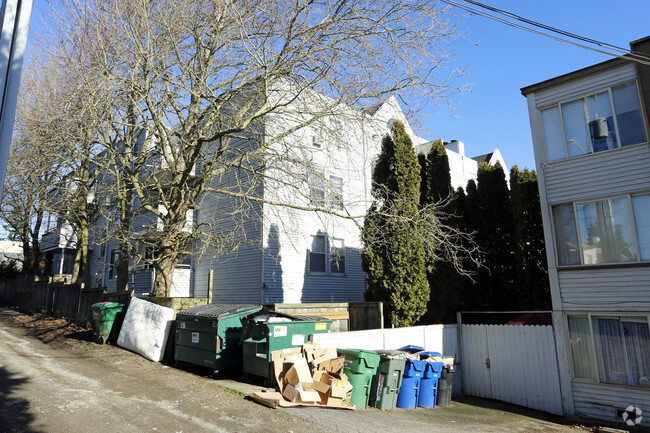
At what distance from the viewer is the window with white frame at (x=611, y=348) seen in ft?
34.0

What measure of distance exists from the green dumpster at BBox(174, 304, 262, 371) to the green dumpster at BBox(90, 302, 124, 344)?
2.91m

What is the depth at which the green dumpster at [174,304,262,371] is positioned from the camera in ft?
31.5

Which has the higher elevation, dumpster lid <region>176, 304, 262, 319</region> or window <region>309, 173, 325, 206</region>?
window <region>309, 173, 325, 206</region>

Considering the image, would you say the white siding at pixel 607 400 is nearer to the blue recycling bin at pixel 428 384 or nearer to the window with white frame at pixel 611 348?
the window with white frame at pixel 611 348

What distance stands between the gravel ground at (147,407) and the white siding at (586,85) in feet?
28.8

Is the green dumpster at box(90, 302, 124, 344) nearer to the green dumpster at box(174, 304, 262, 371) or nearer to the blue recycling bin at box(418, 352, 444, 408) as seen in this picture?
the green dumpster at box(174, 304, 262, 371)

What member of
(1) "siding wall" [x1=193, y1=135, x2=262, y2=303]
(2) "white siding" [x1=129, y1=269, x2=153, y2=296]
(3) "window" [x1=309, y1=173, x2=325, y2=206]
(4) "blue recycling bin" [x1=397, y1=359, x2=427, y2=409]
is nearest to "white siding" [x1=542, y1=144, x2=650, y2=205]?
(4) "blue recycling bin" [x1=397, y1=359, x2=427, y2=409]

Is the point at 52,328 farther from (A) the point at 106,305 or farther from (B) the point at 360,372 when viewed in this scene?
(B) the point at 360,372

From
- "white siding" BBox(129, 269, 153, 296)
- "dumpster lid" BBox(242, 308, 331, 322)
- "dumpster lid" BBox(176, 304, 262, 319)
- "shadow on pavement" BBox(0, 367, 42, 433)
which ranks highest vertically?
"white siding" BBox(129, 269, 153, 296)

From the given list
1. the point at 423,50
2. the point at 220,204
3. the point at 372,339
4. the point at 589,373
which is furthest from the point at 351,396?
the point at 220,204

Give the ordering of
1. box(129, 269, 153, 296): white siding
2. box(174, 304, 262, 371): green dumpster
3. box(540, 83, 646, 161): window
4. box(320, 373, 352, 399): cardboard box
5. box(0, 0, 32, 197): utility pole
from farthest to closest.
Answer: box(129, 269, 153, 296): white siding, box(540, 83, 646, 161): window, box(174, 304, 262, 371): green dumpster, box(320, 373, 352, 399): cardboard box, box(0, 0, 32, 197): utility pole

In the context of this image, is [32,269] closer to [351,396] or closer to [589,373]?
[351,396]

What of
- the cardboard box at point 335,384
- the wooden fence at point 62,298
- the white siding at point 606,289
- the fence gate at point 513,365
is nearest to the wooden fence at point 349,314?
the fence gate at point 513,365

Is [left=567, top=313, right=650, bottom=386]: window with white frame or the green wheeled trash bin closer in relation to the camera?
the green wheeled trash bin
